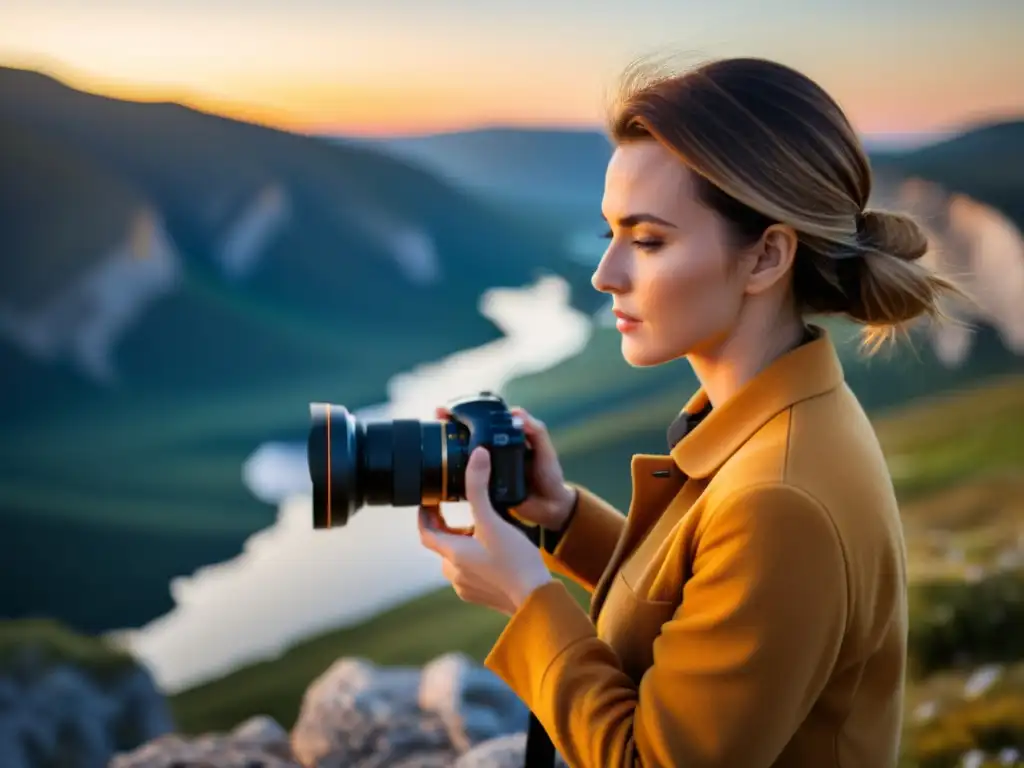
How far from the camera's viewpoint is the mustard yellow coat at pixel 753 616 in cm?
79

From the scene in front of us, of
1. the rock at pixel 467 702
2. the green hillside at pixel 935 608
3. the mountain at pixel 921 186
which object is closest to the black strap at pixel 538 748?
the rock at pixel 467 702

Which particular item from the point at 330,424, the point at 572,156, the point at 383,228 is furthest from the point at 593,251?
the point at 330,424

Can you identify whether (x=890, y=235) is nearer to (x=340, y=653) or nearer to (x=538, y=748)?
(x=538, y=748)

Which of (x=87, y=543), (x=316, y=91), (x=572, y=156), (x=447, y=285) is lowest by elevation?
(x=87, y=543)

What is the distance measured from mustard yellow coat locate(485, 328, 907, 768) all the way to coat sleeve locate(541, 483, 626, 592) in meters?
0.25

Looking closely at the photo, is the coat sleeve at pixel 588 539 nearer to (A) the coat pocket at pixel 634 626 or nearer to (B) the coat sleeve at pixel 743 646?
(A) the coat pocket at pixel 634 626

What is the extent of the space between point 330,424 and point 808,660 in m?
0.55

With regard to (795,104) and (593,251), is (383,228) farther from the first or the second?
(795,104)

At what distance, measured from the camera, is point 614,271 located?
953mm

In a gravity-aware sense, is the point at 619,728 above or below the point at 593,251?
below

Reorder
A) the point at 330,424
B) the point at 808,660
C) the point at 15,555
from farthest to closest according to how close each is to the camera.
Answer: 1. the point at 15,555
2. the point at 330,424
3. the point at 808,660

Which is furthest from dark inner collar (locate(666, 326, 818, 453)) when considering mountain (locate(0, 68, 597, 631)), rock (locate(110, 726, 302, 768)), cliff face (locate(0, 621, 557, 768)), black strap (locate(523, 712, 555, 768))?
mountain (locate(0, 68, 597, 631))

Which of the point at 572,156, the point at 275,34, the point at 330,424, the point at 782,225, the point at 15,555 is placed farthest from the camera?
the point at 572,156

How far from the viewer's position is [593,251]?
293 cm
